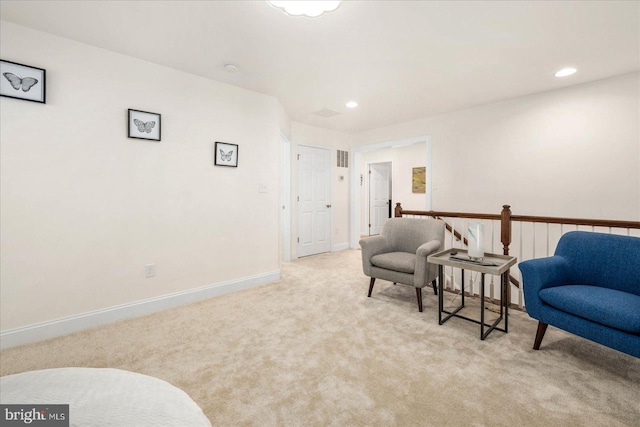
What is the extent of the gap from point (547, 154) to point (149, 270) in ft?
15.8

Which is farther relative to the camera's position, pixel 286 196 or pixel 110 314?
pixel 286 196

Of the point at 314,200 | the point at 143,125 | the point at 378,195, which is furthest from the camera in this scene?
the point at 378,195

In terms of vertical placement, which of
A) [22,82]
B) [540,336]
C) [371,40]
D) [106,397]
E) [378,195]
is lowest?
[540,336]

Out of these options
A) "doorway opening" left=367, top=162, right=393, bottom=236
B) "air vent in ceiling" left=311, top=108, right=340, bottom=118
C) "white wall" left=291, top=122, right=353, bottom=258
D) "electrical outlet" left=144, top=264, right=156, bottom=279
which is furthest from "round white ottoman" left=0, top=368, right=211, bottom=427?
"doorway opening" left=367, top=162, right=393, bottom=236

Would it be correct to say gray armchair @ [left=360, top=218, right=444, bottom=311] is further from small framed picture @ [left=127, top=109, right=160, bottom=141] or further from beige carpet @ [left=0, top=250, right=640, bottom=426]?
small framed picture @ [left=127, top=109, right=160, bottom=141]

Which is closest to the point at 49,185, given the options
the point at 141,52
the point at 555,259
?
→ the point at 141,52

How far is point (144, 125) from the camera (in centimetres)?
271

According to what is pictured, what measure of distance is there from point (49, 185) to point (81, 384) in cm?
246

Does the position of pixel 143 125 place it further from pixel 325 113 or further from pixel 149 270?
pixel 325 113

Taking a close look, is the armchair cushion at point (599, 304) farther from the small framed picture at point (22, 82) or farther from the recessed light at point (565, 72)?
the small framed picture at point (22, 82)

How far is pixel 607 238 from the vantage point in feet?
6.94

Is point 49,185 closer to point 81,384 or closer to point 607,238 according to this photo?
point 81,384

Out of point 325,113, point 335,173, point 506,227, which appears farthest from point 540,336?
point 335,173

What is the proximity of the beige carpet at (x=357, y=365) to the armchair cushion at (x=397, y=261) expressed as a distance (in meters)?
0.41
